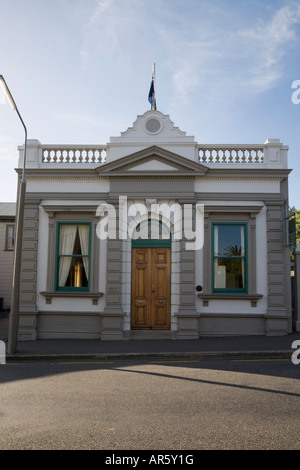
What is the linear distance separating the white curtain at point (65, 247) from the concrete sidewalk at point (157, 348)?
214cm

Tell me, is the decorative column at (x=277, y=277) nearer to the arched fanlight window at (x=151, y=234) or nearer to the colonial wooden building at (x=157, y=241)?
the colonial wooden building at (x=157, y=241)

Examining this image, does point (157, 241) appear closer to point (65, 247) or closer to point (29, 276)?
point (65, 247)

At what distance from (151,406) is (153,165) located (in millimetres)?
9350

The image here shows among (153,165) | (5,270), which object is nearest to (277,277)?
(153,165)

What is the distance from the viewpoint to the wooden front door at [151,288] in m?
13.9

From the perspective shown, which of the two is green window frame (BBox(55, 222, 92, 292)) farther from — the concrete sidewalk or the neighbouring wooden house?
the neighbouring wooden house

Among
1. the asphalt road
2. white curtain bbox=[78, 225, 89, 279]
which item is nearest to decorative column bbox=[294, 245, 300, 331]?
the asphalt road

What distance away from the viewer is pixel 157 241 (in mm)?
14164

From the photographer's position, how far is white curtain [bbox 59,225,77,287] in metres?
14.5

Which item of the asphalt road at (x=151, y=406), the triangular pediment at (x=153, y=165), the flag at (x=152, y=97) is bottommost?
the asphalt road at (x=151, y=406)

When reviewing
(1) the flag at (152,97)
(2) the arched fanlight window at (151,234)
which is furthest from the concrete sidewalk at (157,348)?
(1) the flag at (152,97)

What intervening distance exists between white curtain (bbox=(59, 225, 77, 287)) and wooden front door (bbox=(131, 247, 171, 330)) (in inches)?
85.6
